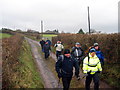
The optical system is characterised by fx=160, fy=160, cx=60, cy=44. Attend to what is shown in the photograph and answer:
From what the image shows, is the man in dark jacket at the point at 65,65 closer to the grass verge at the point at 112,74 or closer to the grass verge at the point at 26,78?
the grass verge at the point at 26,78

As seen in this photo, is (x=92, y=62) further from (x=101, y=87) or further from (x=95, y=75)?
(x=101, y=87)

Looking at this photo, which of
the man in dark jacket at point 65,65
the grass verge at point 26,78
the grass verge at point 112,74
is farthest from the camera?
the grass verge at point 112,74

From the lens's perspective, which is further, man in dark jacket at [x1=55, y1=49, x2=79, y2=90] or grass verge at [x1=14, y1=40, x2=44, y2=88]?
grass verge at [x1=14, y1=40, x2=44, y2=88]

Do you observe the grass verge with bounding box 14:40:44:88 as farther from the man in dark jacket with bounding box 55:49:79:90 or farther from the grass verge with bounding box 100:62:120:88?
the grass verge with bounding box 100:62:120:88

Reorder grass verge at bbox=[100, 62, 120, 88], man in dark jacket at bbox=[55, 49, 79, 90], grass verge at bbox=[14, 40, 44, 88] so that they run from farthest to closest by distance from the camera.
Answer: grass verge at bbox=[100, 62, 120, 88], grass verge at bbox=[14, 40, 44, 88], man in dark jacket at bbox=[55, 49, 79, 90]

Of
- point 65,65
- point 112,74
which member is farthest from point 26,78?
point 112,74

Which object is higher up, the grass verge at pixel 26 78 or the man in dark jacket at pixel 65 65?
the man in dark jacket at pixel 65 65

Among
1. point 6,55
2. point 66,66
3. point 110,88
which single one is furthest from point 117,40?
point 6,55

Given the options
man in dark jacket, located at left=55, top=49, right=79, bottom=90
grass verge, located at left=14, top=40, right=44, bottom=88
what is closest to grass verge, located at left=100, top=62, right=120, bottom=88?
man in dark jacket, located at left=55, top=49, right=79, bottom=90

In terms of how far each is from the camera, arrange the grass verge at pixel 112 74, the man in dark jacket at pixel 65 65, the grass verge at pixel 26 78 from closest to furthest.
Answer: the man in dark jacket at pixel 65 65
the grass verge at pixel 26 78
the grass verge at pixel 112 74

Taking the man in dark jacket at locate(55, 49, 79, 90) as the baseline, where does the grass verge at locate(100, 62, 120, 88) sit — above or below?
below

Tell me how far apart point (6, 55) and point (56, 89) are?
10.0ft

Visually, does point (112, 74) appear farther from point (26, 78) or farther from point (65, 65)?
point (26, 78)

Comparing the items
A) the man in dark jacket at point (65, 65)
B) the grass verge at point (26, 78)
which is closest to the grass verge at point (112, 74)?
the man in dark jacket at point (65, 65)
